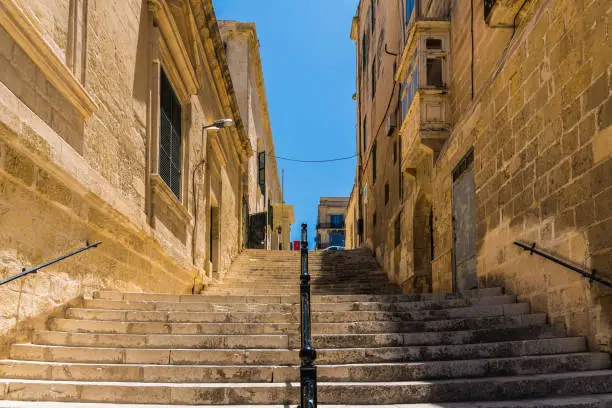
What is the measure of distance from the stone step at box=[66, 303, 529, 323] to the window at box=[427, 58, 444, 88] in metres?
6.43

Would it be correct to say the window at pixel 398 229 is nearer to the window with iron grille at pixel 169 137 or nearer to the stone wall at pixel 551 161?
the window with iron grille at pixel 169 137

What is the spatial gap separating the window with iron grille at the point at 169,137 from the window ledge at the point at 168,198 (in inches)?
12.1

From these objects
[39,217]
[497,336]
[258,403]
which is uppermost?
[39,217]

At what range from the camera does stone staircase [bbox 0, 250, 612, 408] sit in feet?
14.7

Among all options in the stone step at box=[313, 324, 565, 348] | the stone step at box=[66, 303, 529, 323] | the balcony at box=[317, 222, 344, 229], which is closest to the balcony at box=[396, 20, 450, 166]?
the stone step at box=[66, 303, 529, 323]

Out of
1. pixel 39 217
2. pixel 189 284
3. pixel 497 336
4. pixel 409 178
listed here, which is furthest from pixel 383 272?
pixel 39 217

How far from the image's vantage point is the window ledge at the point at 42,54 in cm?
507

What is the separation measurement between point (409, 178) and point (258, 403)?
970 cm

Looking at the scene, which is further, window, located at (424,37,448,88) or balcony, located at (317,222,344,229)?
balcony, located at (317,222,344,229)

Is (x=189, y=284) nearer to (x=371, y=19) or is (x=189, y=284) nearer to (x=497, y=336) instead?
(x=497, y=336)

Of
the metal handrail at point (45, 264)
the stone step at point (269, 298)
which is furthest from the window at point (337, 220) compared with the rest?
the metal handrail at point (45, 264)

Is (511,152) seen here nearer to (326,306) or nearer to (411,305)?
(411,305)

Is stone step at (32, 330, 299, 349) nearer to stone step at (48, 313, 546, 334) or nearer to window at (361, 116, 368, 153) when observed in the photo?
stone step at (48, 313, 546, 334)

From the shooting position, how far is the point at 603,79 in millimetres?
5031
